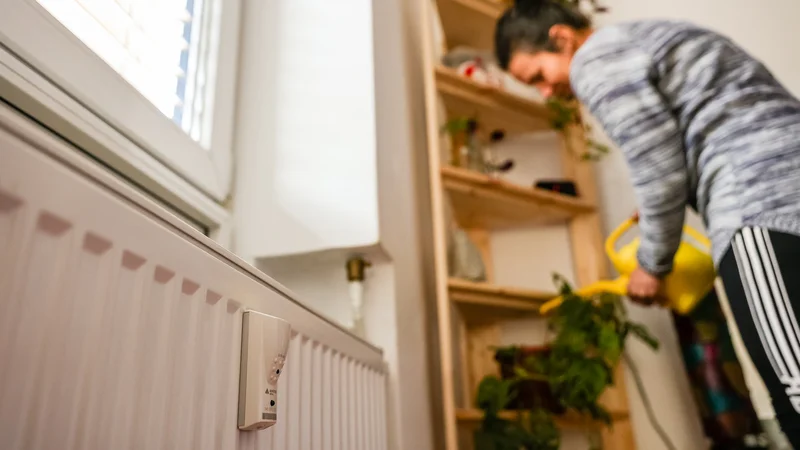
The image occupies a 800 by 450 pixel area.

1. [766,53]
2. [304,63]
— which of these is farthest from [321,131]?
[766,53]

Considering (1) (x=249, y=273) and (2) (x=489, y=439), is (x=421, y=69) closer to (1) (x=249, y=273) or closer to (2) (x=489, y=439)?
(2) (x=489, y=439)

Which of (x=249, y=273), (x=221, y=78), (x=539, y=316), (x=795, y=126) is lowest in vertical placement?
(x=249, y=273)

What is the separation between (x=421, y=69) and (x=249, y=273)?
1464 millimetres

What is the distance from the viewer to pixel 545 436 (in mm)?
1256

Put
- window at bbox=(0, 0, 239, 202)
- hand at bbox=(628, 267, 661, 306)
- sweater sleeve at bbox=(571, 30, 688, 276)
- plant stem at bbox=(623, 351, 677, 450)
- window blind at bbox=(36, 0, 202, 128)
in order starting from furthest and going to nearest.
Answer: plant stem at bbox=(623, 351, 677, 450) < hand at bbox=(628, 267, 661, 306) < sweater sleeve at bbox=(571, 30, 688, 276) < window blind at bbox=(36, 0, 202, 128) < window at bbox=(0, 0, 239, 202)

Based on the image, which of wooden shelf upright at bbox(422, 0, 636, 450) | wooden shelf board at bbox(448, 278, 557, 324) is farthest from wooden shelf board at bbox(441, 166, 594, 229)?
wooden shelf board at bbox(448, 278, 557, 324)

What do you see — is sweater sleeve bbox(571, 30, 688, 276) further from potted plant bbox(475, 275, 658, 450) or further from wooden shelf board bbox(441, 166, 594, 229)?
wooden shelf board bbox(441, 166, 594, 229)

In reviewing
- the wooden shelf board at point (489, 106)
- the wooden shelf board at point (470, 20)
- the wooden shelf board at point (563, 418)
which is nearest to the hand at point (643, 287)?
the wooden shelf board at point (563, 418)

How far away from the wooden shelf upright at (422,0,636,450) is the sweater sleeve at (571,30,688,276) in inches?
20.2

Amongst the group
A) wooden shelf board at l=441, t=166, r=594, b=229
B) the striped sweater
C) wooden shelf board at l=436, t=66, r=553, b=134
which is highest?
wooden shelf board at l=436, t=66, r=553, b=134

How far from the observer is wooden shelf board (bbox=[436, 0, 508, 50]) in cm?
174

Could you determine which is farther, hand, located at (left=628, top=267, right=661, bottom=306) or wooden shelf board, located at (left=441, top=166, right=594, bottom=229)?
wooden shelf board, located at (left=441, top=166, right=594, bottom=229)

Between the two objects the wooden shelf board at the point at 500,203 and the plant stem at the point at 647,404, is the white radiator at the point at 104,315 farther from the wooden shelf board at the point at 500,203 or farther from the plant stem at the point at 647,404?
the plant stem at the point at 647,404

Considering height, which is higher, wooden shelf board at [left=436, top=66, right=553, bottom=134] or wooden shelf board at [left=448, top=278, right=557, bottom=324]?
wooden shelf board at [left=436, top=66, right=553, bottom=134]
